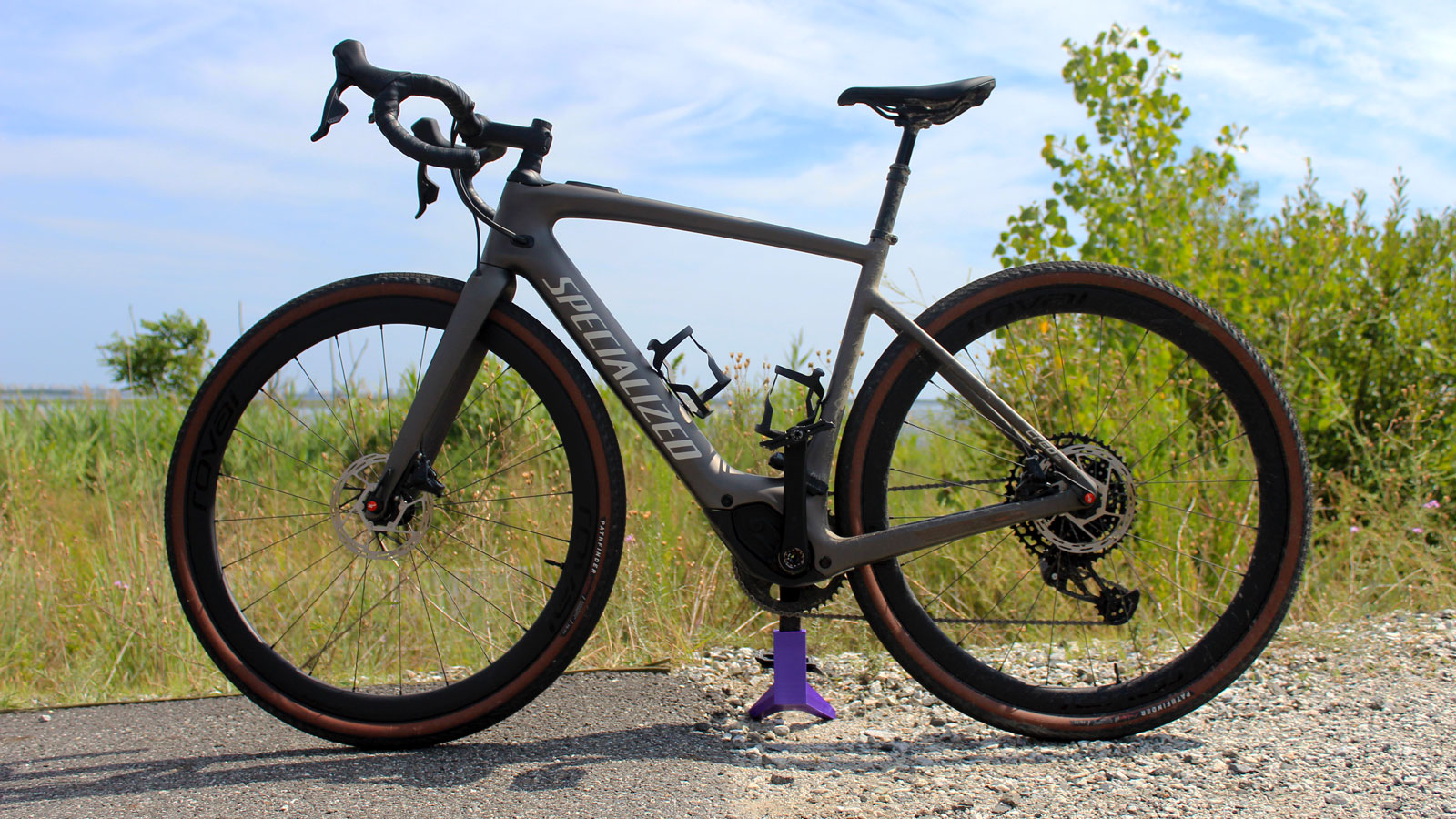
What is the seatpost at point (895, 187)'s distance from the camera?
2578 mm

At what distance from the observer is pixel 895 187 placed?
2.59 metres

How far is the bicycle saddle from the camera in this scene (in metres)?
2.49

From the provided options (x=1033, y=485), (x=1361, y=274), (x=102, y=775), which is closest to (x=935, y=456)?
(x=1361, y=274)

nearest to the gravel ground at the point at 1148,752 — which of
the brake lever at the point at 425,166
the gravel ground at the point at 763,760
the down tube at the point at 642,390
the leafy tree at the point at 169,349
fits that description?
the gravel ground at the point at 763,760

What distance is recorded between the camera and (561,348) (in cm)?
253

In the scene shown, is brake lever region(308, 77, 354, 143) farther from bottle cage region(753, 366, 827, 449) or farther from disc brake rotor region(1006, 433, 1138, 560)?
disc brake rotor region(1006, 433, 1138, 560)

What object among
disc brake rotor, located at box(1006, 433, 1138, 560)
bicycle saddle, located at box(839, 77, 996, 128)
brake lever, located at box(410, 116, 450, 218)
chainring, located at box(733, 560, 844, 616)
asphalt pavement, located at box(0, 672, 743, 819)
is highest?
bicycle saddle, located at box(839, 77, 996, 128)

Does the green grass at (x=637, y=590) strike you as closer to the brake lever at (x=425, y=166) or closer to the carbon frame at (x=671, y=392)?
the carbon frame at (x=671, y=392)

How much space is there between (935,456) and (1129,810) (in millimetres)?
4130

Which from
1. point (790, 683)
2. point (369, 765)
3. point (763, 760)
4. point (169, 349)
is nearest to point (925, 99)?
point (790, 683)

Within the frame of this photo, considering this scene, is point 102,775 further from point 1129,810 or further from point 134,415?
point 134,415

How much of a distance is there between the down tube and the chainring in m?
0.22

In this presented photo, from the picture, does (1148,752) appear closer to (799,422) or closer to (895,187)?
(799,422)

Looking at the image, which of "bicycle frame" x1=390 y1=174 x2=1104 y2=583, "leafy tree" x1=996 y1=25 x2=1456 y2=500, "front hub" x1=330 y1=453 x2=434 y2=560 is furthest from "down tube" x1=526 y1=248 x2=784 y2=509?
"leafy tree" x1=996 y1=25 x2=1456 y2=500
